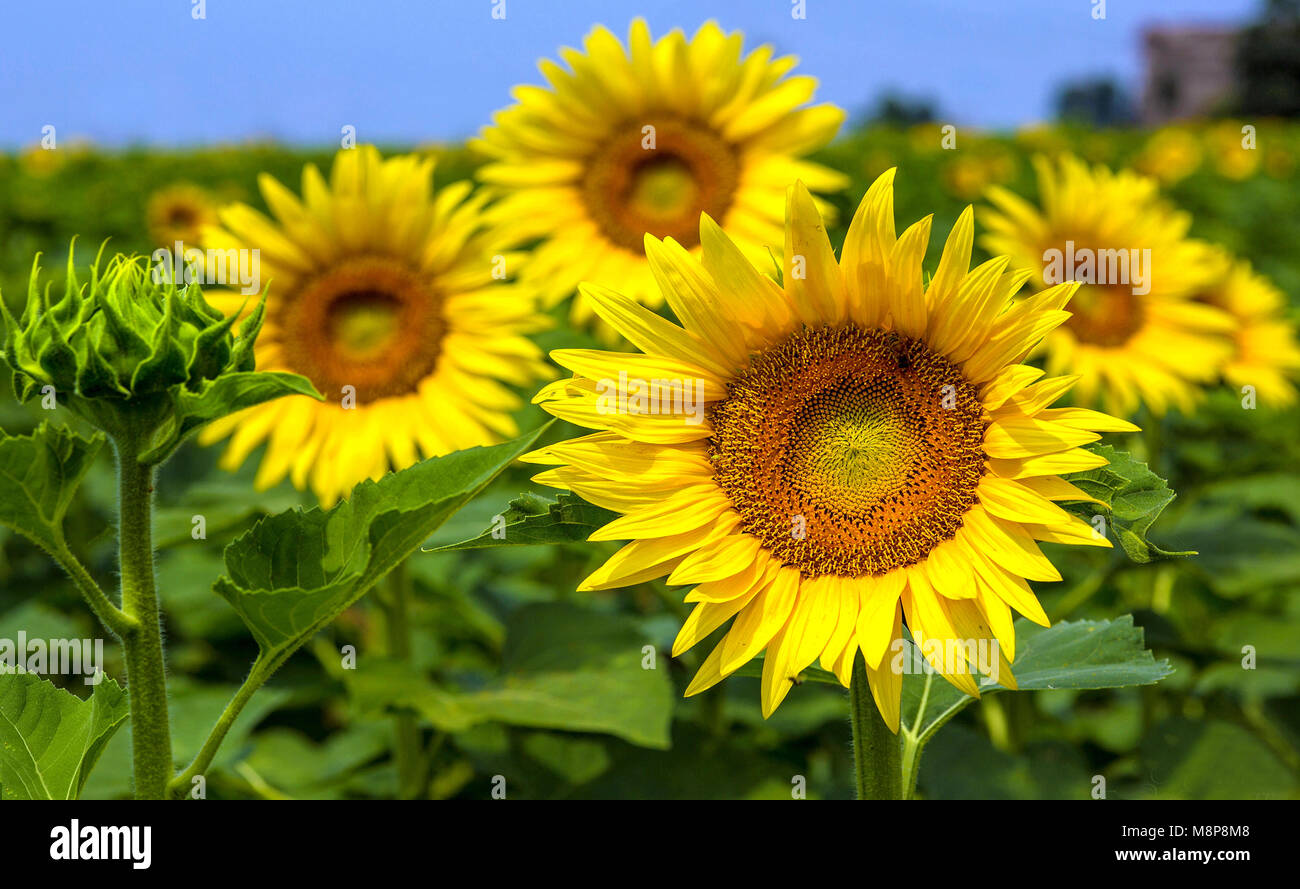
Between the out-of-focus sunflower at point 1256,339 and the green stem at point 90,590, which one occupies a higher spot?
the out-of-focus sunflower at point 1256,339

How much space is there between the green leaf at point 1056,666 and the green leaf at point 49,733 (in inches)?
32.7

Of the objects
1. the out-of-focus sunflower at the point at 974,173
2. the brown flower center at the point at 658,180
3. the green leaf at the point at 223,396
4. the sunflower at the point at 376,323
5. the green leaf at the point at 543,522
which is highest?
the out-of-focus sunflower at the point at 974,173

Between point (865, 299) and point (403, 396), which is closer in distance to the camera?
point (865, 299)

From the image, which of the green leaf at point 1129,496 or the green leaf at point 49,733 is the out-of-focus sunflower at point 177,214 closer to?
the green leaf at point 49,733

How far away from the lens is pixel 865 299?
1340 millimetres

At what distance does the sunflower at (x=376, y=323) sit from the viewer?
8.13 feet

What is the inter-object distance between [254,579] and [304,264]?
1.54 metres

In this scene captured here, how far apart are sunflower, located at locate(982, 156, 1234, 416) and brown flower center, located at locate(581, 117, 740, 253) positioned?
0.66 m

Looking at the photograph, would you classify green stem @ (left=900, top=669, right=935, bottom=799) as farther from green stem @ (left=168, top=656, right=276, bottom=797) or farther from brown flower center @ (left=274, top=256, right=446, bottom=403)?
brown flower center @ (left=274, top=256, right=446, bottom=403)

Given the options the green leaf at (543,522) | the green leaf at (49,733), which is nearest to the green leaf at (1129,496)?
the green leaf at (543,522)

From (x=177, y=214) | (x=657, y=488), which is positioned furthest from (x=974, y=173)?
(x=657, y=488)

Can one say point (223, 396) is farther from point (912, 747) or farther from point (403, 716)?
point (403, 716)
